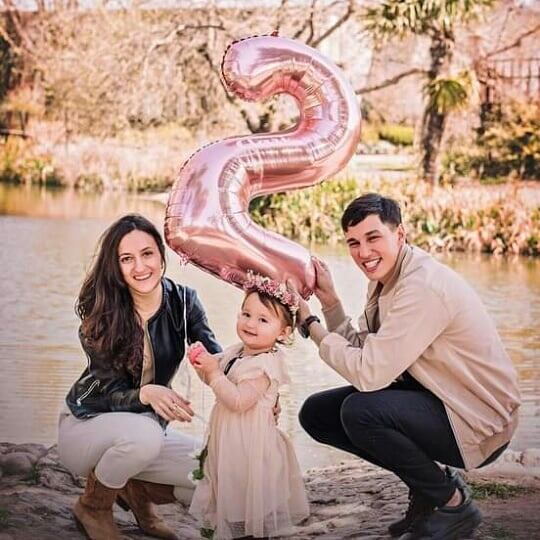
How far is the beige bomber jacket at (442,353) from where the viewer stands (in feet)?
7.98

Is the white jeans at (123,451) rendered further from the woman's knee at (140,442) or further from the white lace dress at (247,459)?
the white lace dress at (247,459)

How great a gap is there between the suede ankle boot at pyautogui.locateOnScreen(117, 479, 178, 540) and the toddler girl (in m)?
0.17

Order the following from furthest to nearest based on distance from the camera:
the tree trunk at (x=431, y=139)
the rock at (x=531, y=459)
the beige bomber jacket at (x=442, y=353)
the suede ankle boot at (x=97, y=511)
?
the tree trunk at (x=431, y=139), the rock at (x=531, y=459), the suede ankle boot at (x=97, y=511), the beige bomber jacket at (x=442, y=353)

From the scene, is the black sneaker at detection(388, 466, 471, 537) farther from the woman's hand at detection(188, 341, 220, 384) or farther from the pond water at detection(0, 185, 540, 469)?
the pond water at detection(0, 185, 540, 469)

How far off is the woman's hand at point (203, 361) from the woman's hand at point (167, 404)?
0.26 ft

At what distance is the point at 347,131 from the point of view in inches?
111

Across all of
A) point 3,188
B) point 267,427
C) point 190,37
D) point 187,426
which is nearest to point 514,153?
point 190,37

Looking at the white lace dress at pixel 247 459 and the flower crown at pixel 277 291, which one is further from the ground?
the flower crown at pixel 277 291

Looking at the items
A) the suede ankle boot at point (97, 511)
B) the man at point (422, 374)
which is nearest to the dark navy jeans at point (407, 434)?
the man at point (422, 374)

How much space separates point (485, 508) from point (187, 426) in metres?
1.84

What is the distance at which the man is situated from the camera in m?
2.44

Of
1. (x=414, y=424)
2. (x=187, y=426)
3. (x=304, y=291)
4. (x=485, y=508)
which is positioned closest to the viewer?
(x=414, y=424)

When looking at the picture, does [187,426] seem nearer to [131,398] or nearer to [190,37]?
[131,398]

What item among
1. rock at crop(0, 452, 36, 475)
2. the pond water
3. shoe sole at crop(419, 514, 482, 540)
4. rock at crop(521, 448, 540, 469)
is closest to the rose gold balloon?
shoe sole at crop(419, 514, 482, 540)
